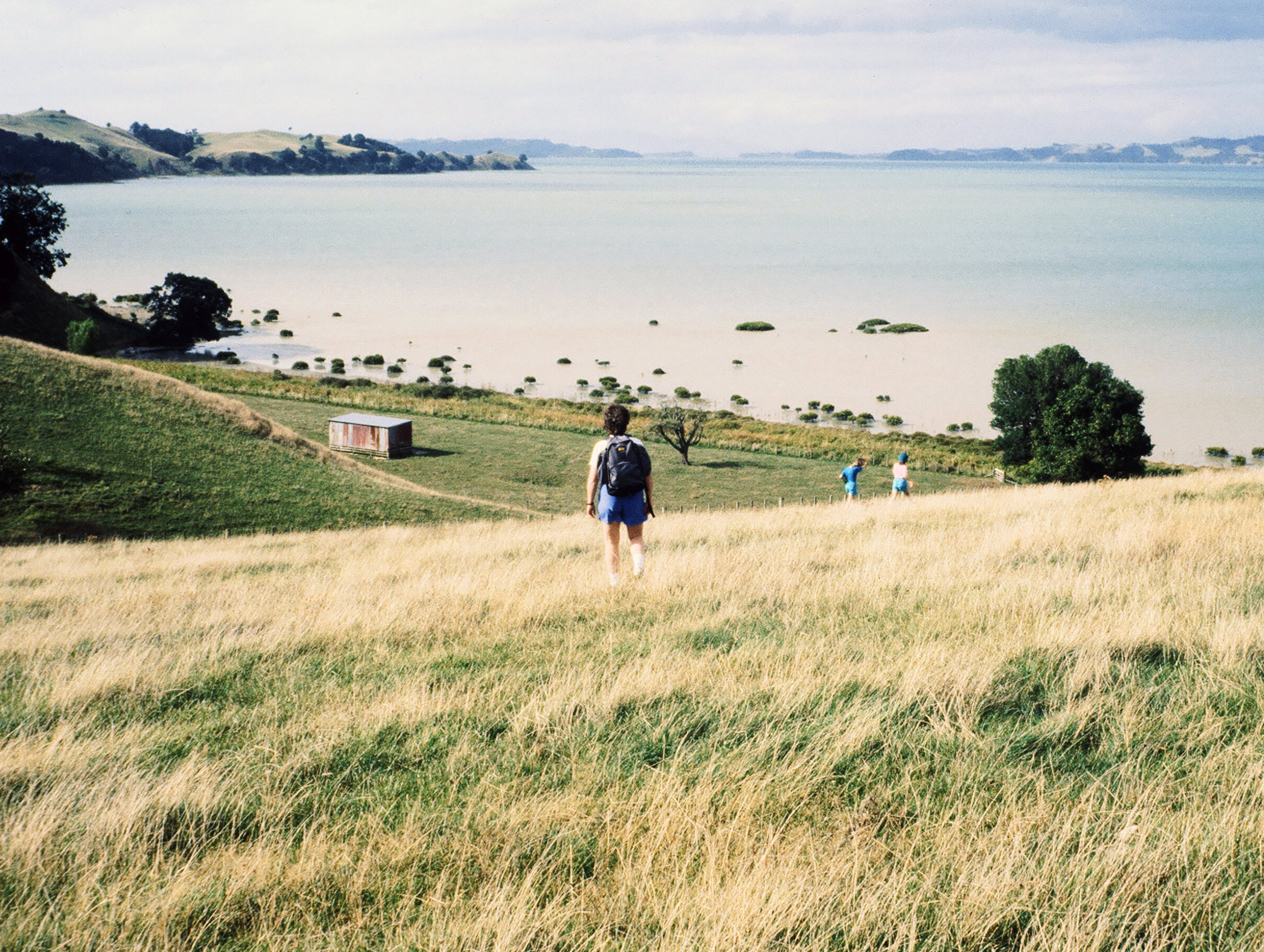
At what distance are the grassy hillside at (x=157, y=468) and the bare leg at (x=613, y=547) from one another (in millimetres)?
21906

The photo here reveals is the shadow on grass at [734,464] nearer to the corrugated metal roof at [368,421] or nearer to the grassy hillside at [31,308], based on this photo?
the corrugated metal roof at [368,421]

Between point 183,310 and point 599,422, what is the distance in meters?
60.2

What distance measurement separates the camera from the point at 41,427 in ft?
101

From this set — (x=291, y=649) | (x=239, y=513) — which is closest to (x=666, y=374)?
(x=239, y=513)

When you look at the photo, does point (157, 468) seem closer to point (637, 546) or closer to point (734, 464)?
point (637, 546)

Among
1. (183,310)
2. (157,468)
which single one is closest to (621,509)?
(157,468)

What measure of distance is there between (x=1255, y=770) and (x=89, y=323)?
270 feet

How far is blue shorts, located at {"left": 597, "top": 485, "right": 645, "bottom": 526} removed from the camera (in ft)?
31.2

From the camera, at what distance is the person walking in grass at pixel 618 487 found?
938 centimetres

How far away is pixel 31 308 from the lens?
7506 cm

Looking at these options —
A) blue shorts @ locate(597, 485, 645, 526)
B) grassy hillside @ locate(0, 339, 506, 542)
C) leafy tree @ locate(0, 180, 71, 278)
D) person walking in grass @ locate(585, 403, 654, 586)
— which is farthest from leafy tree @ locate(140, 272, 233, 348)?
blue shorts @ locate(597, 485, 645, 526)

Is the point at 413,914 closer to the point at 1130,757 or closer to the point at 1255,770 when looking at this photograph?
the point at 1130,757

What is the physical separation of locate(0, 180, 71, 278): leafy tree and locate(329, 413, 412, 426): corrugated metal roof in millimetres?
57222

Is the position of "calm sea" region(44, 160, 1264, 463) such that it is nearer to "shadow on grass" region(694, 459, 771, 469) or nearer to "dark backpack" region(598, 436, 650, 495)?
"shadow on grass" region(694, 459, 771, 469)
